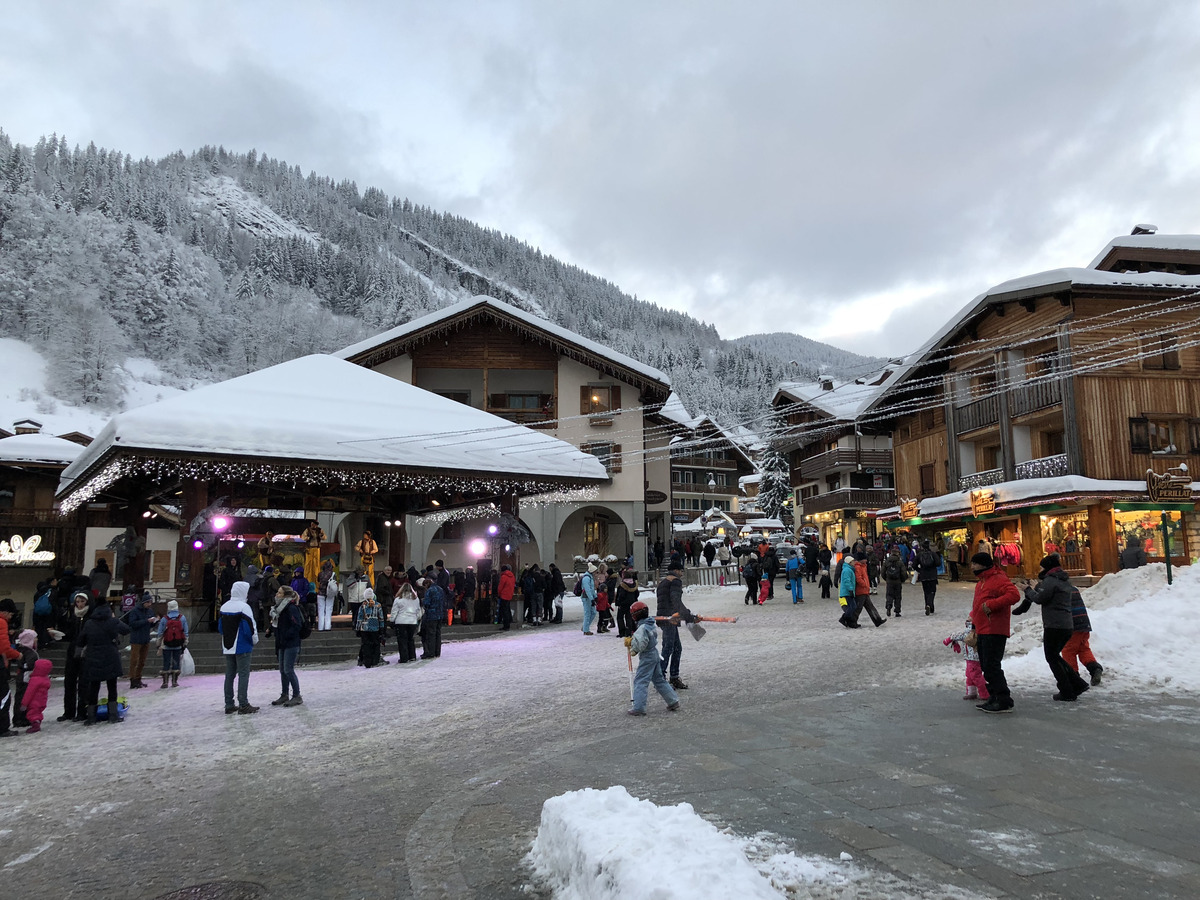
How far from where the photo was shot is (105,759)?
7.91m

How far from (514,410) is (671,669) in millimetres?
25623

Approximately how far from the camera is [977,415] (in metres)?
32.4

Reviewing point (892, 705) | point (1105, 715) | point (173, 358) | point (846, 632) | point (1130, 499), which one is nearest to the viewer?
point (1105, 715)

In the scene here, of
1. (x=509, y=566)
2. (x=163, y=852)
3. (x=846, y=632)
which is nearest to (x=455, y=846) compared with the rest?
(x=163, y=852)

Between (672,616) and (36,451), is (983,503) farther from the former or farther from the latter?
(36,451)

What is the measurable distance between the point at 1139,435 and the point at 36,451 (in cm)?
3641

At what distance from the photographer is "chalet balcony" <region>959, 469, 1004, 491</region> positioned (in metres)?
31.2

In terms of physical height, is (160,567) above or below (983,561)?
below

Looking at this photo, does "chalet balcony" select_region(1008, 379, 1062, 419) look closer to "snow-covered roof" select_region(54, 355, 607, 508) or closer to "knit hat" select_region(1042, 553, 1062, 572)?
"snow-covered roof" select_region(54, 355, 607, 508)

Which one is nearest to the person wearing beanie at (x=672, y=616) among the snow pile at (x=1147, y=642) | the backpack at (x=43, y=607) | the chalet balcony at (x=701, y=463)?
the snow pile at (x=1147, y=642)

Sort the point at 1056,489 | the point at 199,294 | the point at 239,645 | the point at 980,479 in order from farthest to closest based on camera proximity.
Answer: the point at 199,294 → the point at 980,479 → the point at 1056,489 → the point at 239,645

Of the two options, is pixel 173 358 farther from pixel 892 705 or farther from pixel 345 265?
pixel 892 705

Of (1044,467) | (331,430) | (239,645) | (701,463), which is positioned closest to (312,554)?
(331,430)

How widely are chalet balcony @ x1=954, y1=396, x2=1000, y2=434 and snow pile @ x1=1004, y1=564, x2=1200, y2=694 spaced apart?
20713 millimetres
